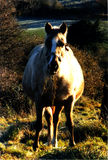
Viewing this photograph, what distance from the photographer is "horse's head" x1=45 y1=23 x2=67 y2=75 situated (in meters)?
3.93

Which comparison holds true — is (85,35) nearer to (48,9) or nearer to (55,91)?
(48,9)

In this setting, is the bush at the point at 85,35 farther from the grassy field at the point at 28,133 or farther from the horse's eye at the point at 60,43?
the horse's eye at the point at 60,43

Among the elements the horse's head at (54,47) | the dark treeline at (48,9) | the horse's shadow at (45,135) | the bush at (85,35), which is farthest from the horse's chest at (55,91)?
the bush at (85,35)

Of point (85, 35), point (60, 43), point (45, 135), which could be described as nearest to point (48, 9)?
point (45, 135)

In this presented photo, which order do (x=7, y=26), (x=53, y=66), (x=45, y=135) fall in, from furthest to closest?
(x=7, y=26)
(x=45, y=135)
(x=53, y=66)

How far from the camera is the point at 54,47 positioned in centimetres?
400

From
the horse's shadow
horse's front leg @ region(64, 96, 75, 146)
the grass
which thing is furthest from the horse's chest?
the horse's shadow

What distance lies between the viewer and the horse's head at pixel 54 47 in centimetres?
393

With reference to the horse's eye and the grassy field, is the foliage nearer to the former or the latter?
the grassy field

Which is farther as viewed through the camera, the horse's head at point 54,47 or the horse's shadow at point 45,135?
the horse's shadow at point 45,135

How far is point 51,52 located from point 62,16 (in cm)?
486

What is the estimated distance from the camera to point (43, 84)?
4684 millimetres

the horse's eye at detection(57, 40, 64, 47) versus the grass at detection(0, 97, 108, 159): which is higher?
the horse's eye at detection(57, 40, 64, 47)

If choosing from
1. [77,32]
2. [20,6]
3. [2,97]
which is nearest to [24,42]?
[20,6]
